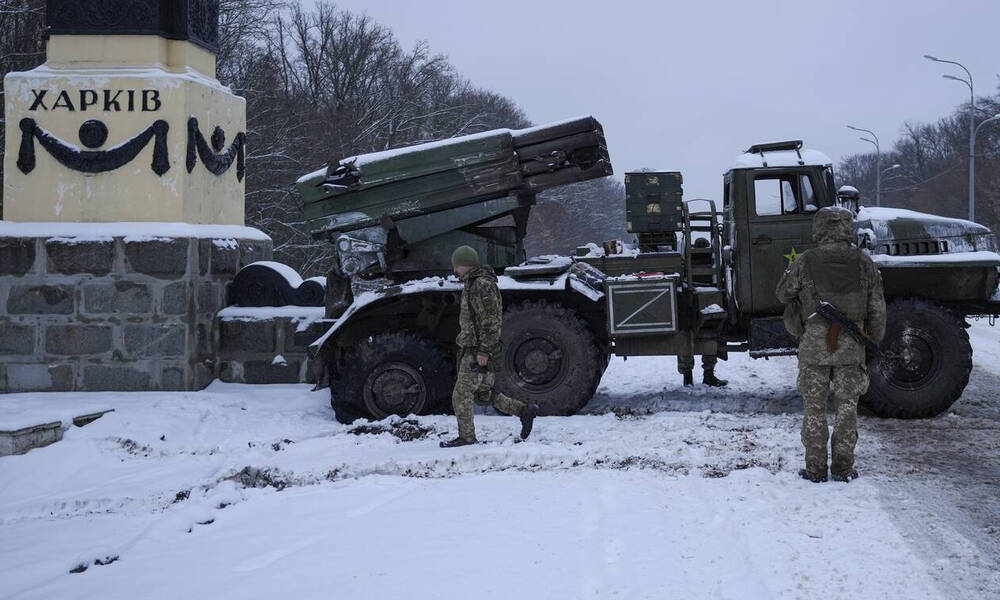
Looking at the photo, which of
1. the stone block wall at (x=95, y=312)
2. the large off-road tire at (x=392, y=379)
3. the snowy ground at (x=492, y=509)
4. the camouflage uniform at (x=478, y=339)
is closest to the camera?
the snowy ground at (x=492, y=509)

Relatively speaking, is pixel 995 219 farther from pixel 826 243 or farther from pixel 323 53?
pixel 826 243

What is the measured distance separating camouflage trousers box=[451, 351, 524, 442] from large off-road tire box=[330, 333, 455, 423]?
122 centimetres

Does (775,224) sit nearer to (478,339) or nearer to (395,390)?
(478,339)

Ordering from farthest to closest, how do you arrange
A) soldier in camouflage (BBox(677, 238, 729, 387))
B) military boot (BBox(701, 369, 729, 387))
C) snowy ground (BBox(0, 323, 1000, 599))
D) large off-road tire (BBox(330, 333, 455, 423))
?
military boot (BBox(701, 369, 729, 387)) → soldier in camouflage (BBox(677, 238, 729, 387)) → large off-road tire (BBox(330, 333, 455, 423)) → snowy ground (BBox(0, 323, 1000, 599))

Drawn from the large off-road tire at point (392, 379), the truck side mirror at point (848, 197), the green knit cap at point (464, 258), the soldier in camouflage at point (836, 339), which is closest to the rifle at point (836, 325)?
the soldier in camouflage at point (836, 339)

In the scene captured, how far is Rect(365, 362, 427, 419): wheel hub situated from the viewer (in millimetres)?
8445

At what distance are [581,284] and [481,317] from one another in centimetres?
169

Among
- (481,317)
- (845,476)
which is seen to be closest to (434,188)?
(481,317)

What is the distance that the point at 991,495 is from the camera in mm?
5734

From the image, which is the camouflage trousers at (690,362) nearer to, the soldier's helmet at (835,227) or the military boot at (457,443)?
the military boot at (457,443)

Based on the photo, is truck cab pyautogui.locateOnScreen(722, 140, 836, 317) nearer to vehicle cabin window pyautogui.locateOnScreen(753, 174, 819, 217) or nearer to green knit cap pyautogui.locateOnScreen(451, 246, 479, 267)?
vehicle cabin window pyautogui.locateOnScreen(753, 174, 819, 217)

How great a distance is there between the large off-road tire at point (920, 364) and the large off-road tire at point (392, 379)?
3.95 m

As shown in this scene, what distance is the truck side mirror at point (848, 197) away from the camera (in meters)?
8.47

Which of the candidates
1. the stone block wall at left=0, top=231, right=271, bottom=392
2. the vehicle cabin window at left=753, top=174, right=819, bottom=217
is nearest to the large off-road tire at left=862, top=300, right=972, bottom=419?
the vehicle cabin window at left=753, top=174, right=819, bottom=217
